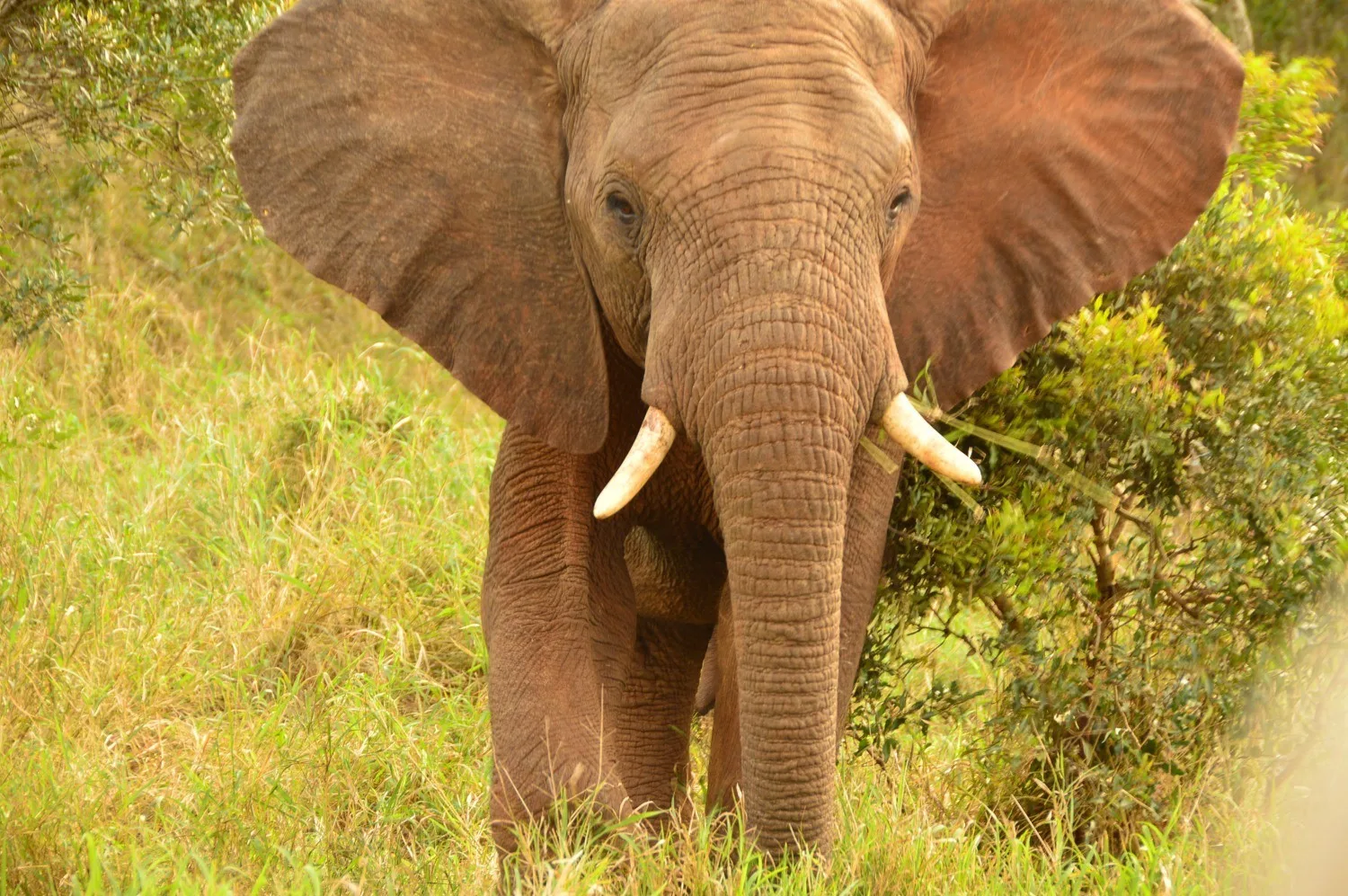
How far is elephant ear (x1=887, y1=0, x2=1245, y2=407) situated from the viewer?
4348 mm

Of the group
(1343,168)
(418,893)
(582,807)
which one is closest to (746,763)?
(582,807)

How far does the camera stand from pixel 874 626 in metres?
5.23

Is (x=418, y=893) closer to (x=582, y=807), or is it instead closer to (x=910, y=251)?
(x=582, y=807)

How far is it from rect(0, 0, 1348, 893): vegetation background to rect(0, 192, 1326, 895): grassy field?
0.06 feet

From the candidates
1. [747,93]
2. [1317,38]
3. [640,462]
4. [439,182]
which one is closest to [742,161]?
[747,93]

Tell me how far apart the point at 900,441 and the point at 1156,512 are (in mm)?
1381

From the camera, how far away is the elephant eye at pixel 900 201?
396 cm

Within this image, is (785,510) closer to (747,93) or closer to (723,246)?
(723,246)

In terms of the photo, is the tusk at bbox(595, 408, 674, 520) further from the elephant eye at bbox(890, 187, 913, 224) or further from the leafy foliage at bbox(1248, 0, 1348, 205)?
the leafy foliage at bbox(1248, 0, 1348, 205)

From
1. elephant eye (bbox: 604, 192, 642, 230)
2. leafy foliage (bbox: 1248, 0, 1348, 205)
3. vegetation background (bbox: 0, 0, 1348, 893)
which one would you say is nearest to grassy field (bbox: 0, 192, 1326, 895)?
vegetation background (bbox: 0, 0, 1348, 893)

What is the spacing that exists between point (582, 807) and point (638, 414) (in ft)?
2.88

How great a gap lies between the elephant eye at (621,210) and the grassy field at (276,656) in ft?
3.89

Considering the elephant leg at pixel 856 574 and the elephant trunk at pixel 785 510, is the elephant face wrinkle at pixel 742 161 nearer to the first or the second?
the elephant trunk at pixel 785 510

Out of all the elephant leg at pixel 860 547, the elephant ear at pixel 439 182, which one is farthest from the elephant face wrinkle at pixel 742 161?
the elephant leg at pixel 860 547
